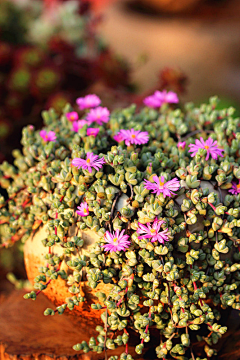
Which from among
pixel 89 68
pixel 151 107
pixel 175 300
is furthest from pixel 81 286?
pixel 89 68

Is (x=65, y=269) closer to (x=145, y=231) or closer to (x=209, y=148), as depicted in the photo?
(x=145, y=231)

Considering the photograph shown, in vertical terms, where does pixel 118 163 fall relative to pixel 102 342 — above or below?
above

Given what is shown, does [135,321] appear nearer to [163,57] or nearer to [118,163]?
[118,163]

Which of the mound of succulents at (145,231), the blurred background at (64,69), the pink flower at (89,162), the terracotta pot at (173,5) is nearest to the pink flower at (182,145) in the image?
the mound of succulents at (145,231)

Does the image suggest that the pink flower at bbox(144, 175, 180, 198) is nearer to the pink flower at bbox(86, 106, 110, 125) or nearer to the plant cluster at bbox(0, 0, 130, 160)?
the pink flower at bbox(86, 106, 110, 125)

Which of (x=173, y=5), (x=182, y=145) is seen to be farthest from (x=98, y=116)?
(x=173, y=5)

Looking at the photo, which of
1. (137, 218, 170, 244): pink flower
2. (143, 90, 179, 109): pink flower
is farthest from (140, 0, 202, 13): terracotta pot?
(137, 218, 170, 244): pink flower
